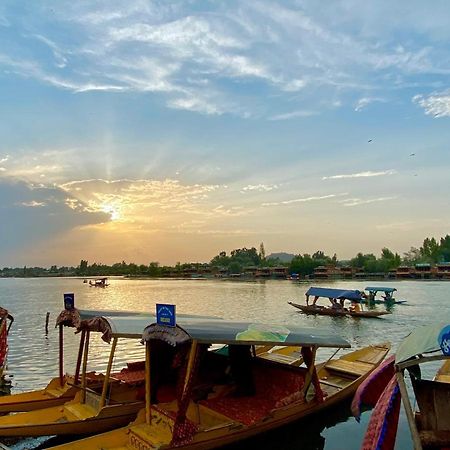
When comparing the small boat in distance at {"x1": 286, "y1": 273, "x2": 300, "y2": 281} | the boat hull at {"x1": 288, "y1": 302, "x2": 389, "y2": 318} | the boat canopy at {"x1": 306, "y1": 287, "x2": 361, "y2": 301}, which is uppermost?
the boat canopy at {"x1": 306, "y1": 287, "x2": 361, "y2": 301}

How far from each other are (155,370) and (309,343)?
146 inches

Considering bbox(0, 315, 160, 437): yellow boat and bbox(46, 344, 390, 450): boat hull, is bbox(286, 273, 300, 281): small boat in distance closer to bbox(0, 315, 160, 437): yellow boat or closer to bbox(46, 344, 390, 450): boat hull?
bbox(46, 344, 390, 450): boat hull

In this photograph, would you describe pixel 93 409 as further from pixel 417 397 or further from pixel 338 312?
pixel 338 312

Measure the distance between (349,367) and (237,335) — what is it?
6.52 m

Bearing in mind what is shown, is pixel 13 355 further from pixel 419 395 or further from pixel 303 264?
pixel 303 264

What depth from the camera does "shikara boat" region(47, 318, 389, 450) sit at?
789 centimetres

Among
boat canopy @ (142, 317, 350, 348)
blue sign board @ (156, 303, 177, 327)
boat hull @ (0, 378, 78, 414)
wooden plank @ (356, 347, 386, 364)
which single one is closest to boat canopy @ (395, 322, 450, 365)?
boat canopy @ (142, 317, 350, 348)

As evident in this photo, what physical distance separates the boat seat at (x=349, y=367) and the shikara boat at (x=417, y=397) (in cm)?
585

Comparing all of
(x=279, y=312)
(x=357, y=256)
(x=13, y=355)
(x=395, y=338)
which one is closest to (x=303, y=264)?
(x=357, y=256)

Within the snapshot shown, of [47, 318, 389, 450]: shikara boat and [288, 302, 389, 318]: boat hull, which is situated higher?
[47, 318, 389, 450]: shikara boat

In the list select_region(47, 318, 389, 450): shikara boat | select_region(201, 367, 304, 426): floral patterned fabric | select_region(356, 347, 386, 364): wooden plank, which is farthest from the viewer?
select_region(356, 347, 386, 364): wooden plank

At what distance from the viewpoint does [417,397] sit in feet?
22.9

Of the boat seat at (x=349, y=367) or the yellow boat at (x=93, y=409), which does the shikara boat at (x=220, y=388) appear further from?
the yellow boat at (x=93, y=409)

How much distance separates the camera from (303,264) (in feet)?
461
